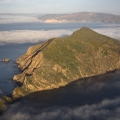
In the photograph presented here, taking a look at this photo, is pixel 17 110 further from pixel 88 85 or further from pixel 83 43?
pixel 83 43

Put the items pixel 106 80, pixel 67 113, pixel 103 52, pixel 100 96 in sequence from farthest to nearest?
pixel 103 52 < pixel 106 80 < pixel 100 96 < pixel 67 113

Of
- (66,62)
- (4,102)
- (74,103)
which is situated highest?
(66,62)

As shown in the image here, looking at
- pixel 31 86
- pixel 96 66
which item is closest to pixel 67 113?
pixel 31 86

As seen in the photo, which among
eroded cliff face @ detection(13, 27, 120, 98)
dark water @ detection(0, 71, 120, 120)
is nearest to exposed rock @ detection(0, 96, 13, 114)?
dark water @ detection(0, 71, 120, 120)

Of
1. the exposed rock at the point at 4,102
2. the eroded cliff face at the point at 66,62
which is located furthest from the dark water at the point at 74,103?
the eroded cliff face at the point at 66,62

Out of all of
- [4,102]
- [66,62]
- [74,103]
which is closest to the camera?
[4,102]

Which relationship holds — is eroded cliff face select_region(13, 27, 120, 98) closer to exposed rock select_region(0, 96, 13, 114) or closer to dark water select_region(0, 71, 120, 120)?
Answer: exposed rock select_region(0, 96, 13, 114)

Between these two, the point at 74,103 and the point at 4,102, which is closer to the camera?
the point at 4,102

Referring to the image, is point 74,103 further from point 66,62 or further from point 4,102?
point 66,62

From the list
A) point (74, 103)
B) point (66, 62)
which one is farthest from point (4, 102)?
point (66, 62)
